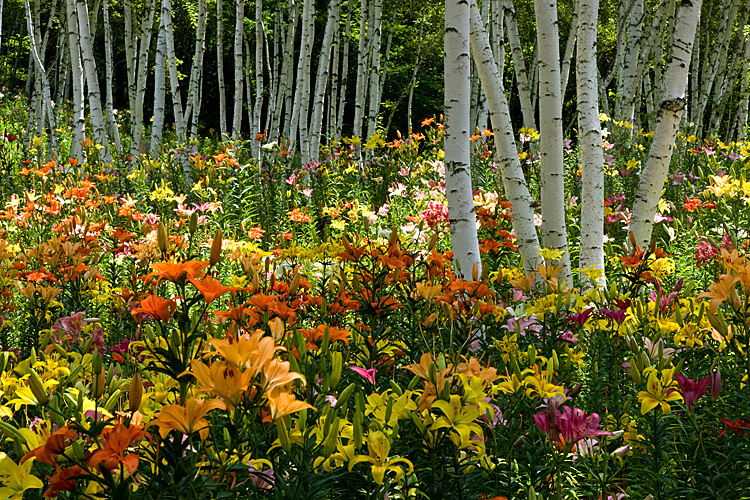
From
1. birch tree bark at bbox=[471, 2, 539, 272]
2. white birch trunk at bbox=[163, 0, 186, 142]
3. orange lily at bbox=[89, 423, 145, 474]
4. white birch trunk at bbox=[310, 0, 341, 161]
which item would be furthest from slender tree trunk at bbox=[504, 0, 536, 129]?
white birch trunk at bbox=[163, 0, 186, 142]

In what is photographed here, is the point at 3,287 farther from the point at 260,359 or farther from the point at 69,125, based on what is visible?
the point at 69,125

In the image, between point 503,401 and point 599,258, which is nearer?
point 503,401

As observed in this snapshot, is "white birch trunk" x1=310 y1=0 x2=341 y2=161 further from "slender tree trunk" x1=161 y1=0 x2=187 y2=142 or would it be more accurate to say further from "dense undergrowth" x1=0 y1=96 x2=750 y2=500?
"dense undergrowth" x1=0 y1=96 x2=750 y2=500

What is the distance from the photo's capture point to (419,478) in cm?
136

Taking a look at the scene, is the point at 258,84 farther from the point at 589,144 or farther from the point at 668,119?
the point at 668,119

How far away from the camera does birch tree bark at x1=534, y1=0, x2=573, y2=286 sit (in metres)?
3.31

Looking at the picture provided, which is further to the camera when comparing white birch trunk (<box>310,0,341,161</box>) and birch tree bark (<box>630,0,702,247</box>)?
white birch trunk (<box>310,0,341,161</box>)

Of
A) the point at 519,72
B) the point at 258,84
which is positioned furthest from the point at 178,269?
the point at 258,84

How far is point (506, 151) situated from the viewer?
3.38m

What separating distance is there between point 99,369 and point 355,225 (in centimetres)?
342

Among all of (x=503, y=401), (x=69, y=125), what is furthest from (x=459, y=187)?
(x=69, y=125)

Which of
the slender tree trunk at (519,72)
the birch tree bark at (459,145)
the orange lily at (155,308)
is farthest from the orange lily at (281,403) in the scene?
the slender tree trunk at (519,72)

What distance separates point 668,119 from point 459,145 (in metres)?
1.27

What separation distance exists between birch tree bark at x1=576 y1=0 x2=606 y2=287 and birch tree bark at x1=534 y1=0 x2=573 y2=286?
14 centimetres
